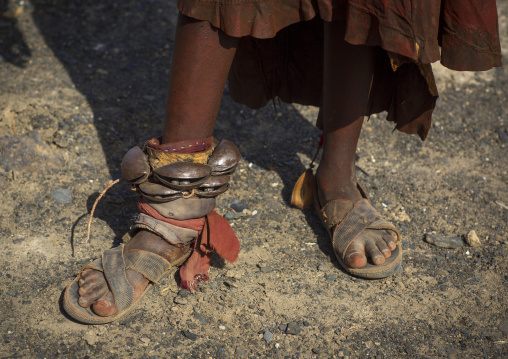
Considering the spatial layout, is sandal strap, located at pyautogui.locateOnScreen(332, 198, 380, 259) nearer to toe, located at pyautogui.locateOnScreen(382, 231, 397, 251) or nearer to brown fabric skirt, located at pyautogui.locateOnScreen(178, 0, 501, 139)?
toe, located at pyautogui.locateOnScreen(382, 231, 397, 251)

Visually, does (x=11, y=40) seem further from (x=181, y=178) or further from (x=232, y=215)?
(x=181, y=178)

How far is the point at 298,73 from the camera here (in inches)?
92.8

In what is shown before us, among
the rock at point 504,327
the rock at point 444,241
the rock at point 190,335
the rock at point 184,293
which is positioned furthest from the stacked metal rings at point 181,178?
the rock at point 504,327

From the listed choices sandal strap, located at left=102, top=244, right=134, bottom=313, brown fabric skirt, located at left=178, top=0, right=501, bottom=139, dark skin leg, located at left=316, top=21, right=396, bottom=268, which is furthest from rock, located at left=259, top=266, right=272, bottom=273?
brown fabric skirt, located at left=178, top=0, right=501, bottom=139

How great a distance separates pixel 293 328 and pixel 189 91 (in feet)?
2.81

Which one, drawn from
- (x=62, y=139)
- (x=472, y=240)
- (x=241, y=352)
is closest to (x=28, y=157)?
(x=62, y=139)

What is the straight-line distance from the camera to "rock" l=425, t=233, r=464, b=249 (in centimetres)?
222

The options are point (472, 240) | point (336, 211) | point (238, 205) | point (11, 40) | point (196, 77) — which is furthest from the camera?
point (11, 40)

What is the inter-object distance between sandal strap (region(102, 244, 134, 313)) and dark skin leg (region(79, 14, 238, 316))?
0.06ft

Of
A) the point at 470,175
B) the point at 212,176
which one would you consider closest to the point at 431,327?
the point at 212,176

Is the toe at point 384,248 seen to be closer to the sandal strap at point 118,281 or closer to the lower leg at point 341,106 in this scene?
the lower leg at point 341,106

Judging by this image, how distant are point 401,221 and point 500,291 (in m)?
0.51

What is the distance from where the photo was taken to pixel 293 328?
1.78 metres

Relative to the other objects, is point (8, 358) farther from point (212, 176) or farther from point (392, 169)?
point (392, 169)
